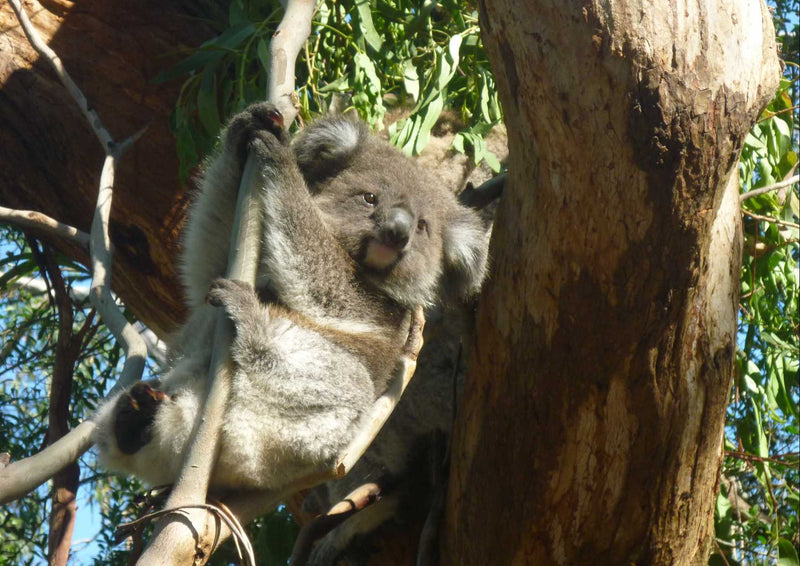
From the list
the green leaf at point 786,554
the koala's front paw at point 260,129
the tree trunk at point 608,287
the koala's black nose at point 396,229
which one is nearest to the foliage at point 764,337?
the green leaf at point 786,554

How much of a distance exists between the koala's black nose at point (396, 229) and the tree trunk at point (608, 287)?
Result: 0.33 meters

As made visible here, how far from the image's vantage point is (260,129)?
223 centimetres

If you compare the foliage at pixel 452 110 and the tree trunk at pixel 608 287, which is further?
the foliage at pixel 452 110

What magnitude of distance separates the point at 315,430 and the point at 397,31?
5.81ft

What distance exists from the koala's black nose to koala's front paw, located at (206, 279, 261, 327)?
63 centimetres

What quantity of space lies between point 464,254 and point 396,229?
34 cm

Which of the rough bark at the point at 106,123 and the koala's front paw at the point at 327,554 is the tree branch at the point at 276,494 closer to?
the koala's front paw at the point at 327,554

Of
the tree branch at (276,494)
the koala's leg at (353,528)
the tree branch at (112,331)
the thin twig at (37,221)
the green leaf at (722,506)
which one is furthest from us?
the green leaf at (722,506)

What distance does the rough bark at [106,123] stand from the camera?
3588mm

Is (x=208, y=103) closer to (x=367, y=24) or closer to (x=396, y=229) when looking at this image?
(x=367, y=24)

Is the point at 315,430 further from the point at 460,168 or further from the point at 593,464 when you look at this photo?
the point at 460,168

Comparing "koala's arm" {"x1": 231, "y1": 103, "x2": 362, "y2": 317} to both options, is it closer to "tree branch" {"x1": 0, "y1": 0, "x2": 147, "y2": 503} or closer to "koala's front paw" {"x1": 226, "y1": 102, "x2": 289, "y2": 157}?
"koala's front paw" {"x1": 226, "y1": 102, "x2": 289, "y2": 157}

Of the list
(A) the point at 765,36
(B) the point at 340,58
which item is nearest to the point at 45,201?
(B) the point at 340,58

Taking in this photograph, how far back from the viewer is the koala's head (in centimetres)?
269
